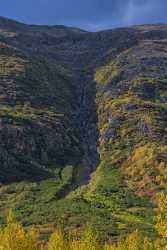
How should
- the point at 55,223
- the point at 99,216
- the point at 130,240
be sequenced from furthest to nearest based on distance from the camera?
the point at 99,216, the point at 55,223, the point at 130,240

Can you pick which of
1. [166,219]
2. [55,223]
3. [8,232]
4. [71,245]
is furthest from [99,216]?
[166,219]

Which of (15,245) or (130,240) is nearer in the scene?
(15,245)

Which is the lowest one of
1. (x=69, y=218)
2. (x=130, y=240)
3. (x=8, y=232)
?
(x=69, y=218)

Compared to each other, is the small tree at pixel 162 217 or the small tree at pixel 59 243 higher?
the small tree at pixel 162 217

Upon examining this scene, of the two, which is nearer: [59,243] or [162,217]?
[162,217]

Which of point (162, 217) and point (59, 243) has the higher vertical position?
point (162, 217)

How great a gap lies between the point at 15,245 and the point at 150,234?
94.2m

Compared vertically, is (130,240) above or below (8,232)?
below

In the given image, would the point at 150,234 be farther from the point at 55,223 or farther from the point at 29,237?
the point at 29,237

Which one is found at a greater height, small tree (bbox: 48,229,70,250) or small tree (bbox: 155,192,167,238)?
small tree (bbox: 155,192,167,238)

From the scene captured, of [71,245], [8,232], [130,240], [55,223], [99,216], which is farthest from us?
[99,216]

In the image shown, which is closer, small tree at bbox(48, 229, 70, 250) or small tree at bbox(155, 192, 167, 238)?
small tree at bbox(155, 192, 167, 238)

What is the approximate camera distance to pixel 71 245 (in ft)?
286

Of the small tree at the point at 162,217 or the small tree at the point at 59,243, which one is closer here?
the small tree at the point at 162,217
